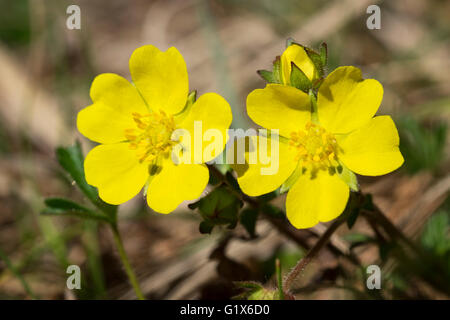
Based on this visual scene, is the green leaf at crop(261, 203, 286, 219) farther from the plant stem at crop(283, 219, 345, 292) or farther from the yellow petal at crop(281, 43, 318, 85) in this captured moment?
the yellow petal at crop(281, 43, 318, 85)

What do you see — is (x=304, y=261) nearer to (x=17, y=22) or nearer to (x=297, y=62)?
(x=297, y=62)

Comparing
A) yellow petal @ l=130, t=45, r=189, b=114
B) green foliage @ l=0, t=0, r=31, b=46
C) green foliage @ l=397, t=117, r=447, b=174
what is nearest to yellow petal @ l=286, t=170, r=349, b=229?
yellow petal @ l=130, t=45, r=189, b=114

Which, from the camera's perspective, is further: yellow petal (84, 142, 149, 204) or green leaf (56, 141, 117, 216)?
green leaf (56, 141, 117, 216)

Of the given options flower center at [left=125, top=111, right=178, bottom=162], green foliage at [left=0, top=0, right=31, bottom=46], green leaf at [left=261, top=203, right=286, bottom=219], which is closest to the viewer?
flower center at [left=125, top=111, right=178, bottom=162]

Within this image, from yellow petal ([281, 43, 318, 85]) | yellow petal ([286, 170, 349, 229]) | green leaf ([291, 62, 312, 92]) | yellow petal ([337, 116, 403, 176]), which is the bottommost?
yellow petal ([286, 170, 349, 229])

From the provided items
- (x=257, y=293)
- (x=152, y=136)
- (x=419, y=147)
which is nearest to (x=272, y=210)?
(x=257, y=293)
